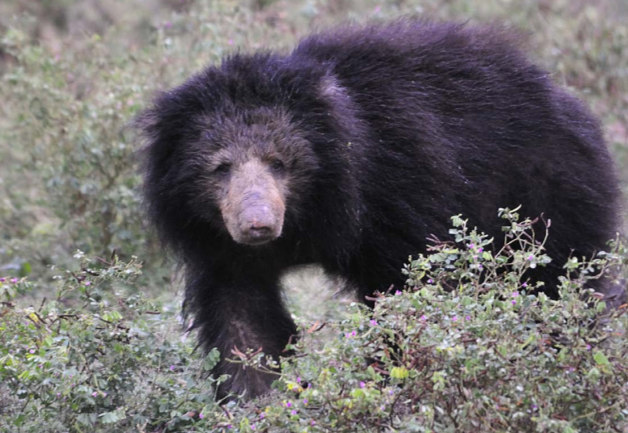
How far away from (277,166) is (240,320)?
0.82 metres

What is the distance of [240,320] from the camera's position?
5.39m

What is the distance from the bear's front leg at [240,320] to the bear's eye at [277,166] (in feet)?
2.06

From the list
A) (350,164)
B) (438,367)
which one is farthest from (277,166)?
(438,367)

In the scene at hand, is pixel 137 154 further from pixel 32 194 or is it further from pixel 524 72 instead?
pixel 32 194

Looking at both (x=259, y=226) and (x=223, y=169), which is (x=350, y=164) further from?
(x=259, y=226)

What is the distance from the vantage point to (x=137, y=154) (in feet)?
18.4

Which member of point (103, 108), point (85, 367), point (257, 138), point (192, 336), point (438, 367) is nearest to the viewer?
point (438, 367)

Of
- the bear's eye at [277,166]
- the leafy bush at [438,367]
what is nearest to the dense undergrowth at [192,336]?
Result: the leafy bush at [438,367]

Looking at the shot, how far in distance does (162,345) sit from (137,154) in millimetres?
1042

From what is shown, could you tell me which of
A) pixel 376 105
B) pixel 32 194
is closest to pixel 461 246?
pixel 376 105

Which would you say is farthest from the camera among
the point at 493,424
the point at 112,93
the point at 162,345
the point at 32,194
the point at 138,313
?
the point at 32,194

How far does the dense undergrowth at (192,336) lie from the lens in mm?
3719

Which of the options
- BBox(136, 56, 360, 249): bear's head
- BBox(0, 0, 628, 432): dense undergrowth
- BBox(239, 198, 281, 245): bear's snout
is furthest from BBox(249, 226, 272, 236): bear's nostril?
BBox(0, 0, 628, 432): dense undergrowth

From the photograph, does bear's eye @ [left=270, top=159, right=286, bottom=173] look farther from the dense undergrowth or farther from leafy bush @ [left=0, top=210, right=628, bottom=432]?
leafy bush @ [left=0, top=210, right=628, bottom=432]
